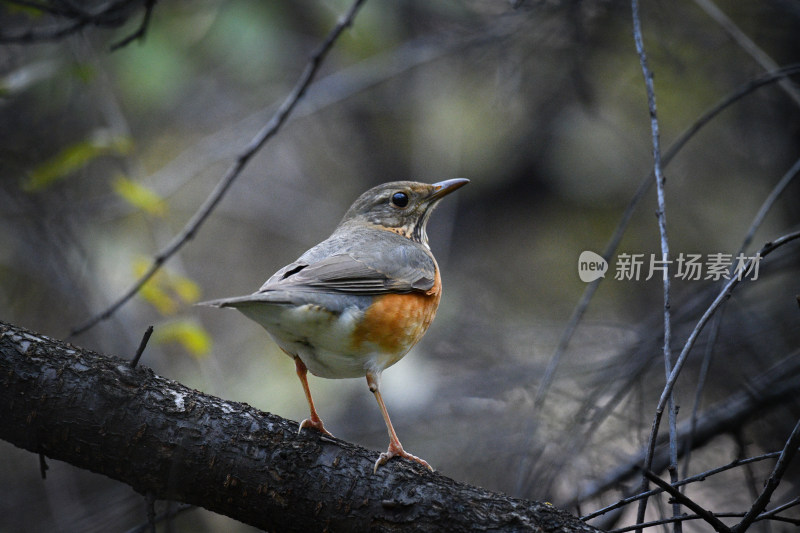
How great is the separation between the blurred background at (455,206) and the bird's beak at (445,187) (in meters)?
1.31

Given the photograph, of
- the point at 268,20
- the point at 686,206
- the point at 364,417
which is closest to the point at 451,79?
the point at 268,20

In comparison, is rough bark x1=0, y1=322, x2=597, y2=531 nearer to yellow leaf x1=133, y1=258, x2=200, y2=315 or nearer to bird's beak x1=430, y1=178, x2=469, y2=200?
yellow leaf x1=133, y1=258, x2=200, y2=315

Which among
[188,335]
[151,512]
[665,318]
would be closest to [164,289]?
[188,335]

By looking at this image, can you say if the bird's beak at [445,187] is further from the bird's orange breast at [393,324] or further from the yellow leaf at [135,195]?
the yellow leaf at [135,195]

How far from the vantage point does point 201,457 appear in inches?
114

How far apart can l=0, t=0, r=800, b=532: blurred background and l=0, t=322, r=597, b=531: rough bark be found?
0.73 m

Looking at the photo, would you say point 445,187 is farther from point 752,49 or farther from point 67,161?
point 67,161

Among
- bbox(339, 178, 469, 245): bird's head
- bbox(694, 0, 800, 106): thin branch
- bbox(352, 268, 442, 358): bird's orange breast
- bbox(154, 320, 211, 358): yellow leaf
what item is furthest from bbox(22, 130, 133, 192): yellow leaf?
bbox(694, 0, 800, 106): thin branch

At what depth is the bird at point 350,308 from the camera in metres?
3.39

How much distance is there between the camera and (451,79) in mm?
8320

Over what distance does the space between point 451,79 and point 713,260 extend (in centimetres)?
363

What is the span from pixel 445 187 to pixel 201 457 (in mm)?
2693

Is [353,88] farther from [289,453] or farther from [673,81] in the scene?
[289,453]

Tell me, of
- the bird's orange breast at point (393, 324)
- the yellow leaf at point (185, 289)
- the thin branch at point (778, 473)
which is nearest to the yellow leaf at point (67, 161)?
the yellow leaf at point (185, 289)
